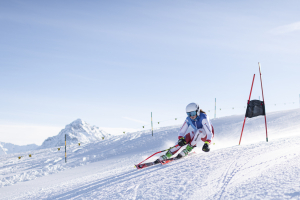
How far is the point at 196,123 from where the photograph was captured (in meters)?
6.95

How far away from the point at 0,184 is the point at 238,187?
999cm

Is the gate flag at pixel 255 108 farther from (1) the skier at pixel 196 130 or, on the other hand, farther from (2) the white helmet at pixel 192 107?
(2) the white helmet at pixel 192 107

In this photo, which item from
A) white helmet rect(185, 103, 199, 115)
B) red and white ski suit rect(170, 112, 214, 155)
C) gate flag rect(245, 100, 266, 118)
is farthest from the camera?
gate flag rect(245, 100, 266, 118)

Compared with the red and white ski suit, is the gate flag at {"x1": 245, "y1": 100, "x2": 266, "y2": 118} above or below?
above

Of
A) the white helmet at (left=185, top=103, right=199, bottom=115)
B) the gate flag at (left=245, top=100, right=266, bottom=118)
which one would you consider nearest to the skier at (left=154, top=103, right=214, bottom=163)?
the white helmet at (left=185, top=103, right=199, bottom=115)

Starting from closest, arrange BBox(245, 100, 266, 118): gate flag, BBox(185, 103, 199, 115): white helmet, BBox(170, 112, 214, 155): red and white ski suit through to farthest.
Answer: BBox(170, 112, 214, 155): red and white ski suit
BBox(185, 103, 199, 115): white helmet
BBox(245, 100, 266, 118): gate flag

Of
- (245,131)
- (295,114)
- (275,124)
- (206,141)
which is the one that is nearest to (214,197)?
(206,141)

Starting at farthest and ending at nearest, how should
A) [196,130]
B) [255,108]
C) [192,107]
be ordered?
[255,108] → [196,130] → [192,107]

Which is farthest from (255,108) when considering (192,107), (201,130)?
(192,107)

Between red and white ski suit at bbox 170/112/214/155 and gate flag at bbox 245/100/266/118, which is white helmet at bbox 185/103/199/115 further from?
gate flag at bbox 245/100/266/118

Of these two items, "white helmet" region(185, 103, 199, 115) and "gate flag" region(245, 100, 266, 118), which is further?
"gate flag" region(245, 100, 266, 118)

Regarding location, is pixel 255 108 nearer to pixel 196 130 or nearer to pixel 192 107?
pixel 196 130

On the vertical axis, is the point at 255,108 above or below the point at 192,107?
below

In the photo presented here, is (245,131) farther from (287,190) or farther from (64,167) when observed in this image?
(287,190)
